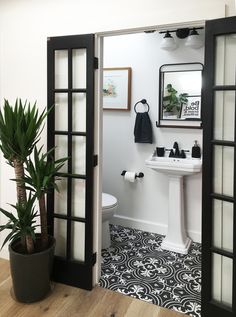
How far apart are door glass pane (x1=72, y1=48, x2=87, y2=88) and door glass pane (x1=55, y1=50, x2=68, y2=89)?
76 mm

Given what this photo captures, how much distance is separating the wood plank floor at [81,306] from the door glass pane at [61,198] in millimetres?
653

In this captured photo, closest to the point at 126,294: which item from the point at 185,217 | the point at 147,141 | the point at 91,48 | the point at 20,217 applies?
the point at 20,217

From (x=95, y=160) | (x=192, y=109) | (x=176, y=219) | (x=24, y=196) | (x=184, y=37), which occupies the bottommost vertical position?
(x=176, y=219)

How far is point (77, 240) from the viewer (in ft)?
8.15

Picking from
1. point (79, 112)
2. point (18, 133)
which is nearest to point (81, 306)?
point (18, 133)

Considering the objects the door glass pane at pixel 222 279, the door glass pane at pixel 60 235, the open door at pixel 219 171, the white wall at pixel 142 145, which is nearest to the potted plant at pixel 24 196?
the door glass pane at pixel 60 235

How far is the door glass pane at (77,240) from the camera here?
8.06ft

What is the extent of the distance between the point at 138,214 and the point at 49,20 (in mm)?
2415

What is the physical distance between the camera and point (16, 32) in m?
2.59

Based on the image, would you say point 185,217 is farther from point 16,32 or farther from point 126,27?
point 16,32

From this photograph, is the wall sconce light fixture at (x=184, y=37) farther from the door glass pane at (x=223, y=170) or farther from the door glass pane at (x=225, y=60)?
the door glass pane at (x=223, y=170)

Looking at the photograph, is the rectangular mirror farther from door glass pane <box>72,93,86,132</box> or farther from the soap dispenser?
door glass pane <box>72,93,86,132</box>

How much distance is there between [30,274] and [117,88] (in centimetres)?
234

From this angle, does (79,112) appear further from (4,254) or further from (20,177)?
(4,254)
